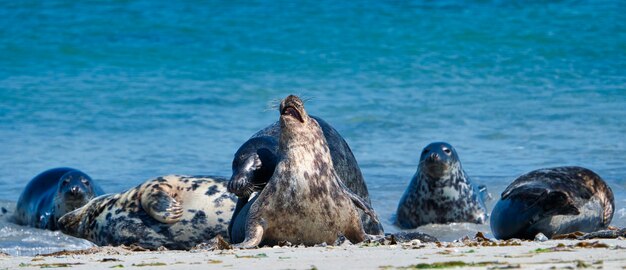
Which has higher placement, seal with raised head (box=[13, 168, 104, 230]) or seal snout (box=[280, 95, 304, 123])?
seal snout (box=[280, 95, 304, 123])

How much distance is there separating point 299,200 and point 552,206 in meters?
1.86

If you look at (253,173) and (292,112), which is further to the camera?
(253,173)

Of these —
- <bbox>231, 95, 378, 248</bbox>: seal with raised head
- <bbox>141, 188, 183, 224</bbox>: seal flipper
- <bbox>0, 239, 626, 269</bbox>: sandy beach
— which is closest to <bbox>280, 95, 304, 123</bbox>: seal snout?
<bbox>231, 95, 378, 248</bbox>: seal with raised head

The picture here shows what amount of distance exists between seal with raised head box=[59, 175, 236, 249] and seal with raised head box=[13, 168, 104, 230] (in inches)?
42.2

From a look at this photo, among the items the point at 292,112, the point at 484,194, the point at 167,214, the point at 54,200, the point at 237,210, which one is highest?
the point at 292,112

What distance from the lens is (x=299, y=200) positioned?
6332 mm

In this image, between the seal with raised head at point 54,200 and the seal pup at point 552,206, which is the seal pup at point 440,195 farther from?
the seal with raised head at point 54,200

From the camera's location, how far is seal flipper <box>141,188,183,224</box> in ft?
25.5

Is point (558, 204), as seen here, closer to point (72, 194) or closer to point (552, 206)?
point (552, 206)

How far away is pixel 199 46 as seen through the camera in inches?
849

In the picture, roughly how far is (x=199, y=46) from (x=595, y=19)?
643cm

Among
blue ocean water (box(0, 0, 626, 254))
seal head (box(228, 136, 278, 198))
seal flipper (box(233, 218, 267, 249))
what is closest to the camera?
seal flipper (box(233, 218, 267, 249))

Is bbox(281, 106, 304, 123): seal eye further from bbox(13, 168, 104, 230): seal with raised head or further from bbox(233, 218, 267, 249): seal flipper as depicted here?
bbox(13, 168, 104, 230): seal with raised head

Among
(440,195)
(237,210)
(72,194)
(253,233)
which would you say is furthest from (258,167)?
(440,195)
